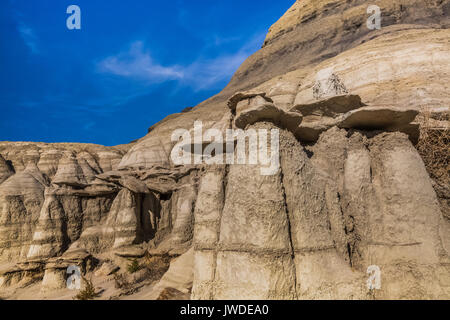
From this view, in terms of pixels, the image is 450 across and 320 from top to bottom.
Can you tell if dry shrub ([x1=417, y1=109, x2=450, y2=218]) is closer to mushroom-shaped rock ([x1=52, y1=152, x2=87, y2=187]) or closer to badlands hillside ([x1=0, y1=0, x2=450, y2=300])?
badlands hillside ([x1=0, y1=0, x2=450, y2=300])

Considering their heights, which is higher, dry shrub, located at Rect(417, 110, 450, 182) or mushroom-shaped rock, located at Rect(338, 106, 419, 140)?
mushroom-shaped rock, located at Rect(338, 106, 419, 140)

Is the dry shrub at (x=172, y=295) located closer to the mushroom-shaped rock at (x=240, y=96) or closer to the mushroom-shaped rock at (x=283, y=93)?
the mushroom-shaped rock at (x=240, y=96)

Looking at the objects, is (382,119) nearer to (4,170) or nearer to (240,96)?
(240,96)

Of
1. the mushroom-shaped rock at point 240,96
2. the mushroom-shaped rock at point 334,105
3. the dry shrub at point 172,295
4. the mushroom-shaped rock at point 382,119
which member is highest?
the mushroom-shaped rock at point 240,96

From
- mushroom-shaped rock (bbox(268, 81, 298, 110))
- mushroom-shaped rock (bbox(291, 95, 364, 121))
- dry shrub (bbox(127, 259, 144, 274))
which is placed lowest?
dry shrub (bbox(127, 259, 144, 274))

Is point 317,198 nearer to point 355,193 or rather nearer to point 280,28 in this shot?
point 355,193

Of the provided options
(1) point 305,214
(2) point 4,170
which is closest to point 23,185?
(2) point 4,170

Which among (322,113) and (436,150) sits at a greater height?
(322,113)

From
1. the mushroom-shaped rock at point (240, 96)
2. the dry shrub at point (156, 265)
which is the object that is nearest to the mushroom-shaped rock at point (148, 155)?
the dry shrub at point (156, 265)

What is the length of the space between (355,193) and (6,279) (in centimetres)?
1214

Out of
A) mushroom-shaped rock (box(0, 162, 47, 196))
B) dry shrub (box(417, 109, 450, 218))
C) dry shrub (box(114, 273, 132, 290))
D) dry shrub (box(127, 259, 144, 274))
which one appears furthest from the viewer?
mushroom-shaped rock (box(0, 162, 47, 196))

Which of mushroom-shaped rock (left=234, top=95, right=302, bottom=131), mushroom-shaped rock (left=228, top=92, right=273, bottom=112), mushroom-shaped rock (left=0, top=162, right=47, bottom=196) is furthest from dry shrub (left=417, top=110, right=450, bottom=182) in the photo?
mushroom-shaped rock (left=0, top=162, right=47, bottom=196)
